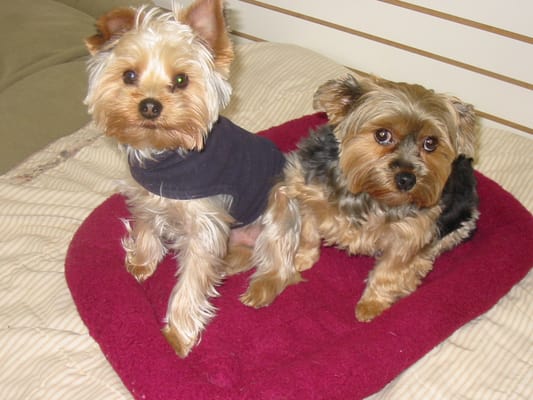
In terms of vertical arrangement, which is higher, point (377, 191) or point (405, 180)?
point (405, 180)

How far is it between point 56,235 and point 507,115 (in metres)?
3.46

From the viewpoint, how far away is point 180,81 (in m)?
2.95

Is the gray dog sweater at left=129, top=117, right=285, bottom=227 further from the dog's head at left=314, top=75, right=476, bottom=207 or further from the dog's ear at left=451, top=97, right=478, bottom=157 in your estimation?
the dog's ear at left=451, top=97, right=478, bottom=157

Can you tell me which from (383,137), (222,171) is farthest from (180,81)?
(383,137)

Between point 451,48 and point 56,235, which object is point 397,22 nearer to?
point 451,48

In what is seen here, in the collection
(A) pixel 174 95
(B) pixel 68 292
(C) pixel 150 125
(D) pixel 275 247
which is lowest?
(B) pixel 68 292

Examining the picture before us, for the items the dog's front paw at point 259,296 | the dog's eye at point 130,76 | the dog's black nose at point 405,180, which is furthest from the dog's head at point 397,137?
the dog's eye at point 130,76

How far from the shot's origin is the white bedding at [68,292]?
324 centimetres

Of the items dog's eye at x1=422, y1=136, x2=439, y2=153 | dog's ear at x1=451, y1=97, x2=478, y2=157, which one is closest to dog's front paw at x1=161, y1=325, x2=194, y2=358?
dog's eye at x1=422, y1=136, x2=439, y2=153

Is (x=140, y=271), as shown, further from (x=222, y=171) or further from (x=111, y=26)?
(x=111, y=26)

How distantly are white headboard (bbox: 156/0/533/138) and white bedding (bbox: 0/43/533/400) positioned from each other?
257 mm

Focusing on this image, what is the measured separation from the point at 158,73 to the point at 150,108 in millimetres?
197

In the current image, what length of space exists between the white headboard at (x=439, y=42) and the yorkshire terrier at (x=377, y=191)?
4.39 feet

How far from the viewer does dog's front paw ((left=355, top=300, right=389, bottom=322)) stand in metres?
3.67
